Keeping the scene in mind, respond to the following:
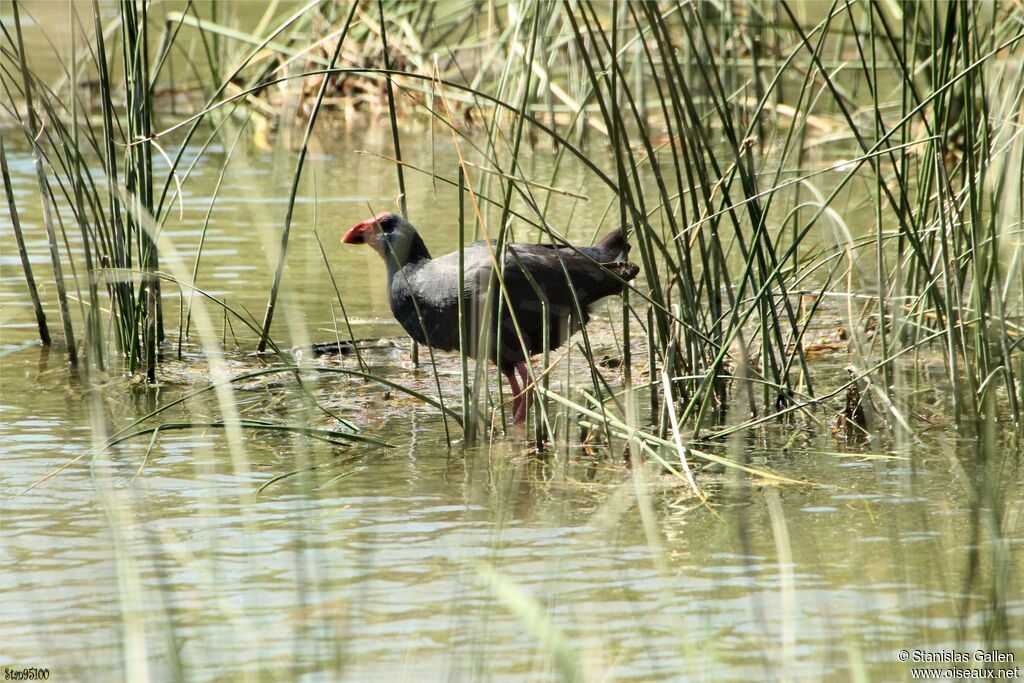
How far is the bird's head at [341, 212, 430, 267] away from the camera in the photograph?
192 inches

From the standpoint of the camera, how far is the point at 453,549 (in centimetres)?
324

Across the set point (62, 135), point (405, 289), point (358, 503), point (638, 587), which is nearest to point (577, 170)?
point (405, 289)

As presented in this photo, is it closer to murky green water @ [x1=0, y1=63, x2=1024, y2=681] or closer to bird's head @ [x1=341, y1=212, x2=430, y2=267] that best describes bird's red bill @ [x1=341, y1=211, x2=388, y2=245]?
bird's head @ [x1=341, y1=212, x2=430, y2=267]

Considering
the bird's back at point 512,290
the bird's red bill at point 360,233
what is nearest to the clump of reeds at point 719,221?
the bird's back at point 512,290

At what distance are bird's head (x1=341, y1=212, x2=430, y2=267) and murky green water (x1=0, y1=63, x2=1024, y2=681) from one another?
52cm

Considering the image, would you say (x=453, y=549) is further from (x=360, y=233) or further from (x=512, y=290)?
(x=360, y=233)

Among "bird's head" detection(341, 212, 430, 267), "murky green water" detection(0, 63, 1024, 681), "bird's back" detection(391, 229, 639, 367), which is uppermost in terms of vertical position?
"bird's head" detection(341, 212, 430, 267)

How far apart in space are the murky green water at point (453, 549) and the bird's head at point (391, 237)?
0.52 m

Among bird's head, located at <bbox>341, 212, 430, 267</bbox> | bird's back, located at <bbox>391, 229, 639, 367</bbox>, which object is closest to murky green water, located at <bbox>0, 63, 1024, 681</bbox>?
bird's back, located at <bbox>391, 229, 639, 367</bbox>

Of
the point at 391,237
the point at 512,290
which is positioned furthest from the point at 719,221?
the point at 391,237

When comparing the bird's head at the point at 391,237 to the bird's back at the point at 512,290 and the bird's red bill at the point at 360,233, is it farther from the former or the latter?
the bird's back at the point at 512,290

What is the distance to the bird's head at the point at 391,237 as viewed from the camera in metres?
4.88

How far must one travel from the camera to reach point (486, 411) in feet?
13.4

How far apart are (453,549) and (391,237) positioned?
205 cm
